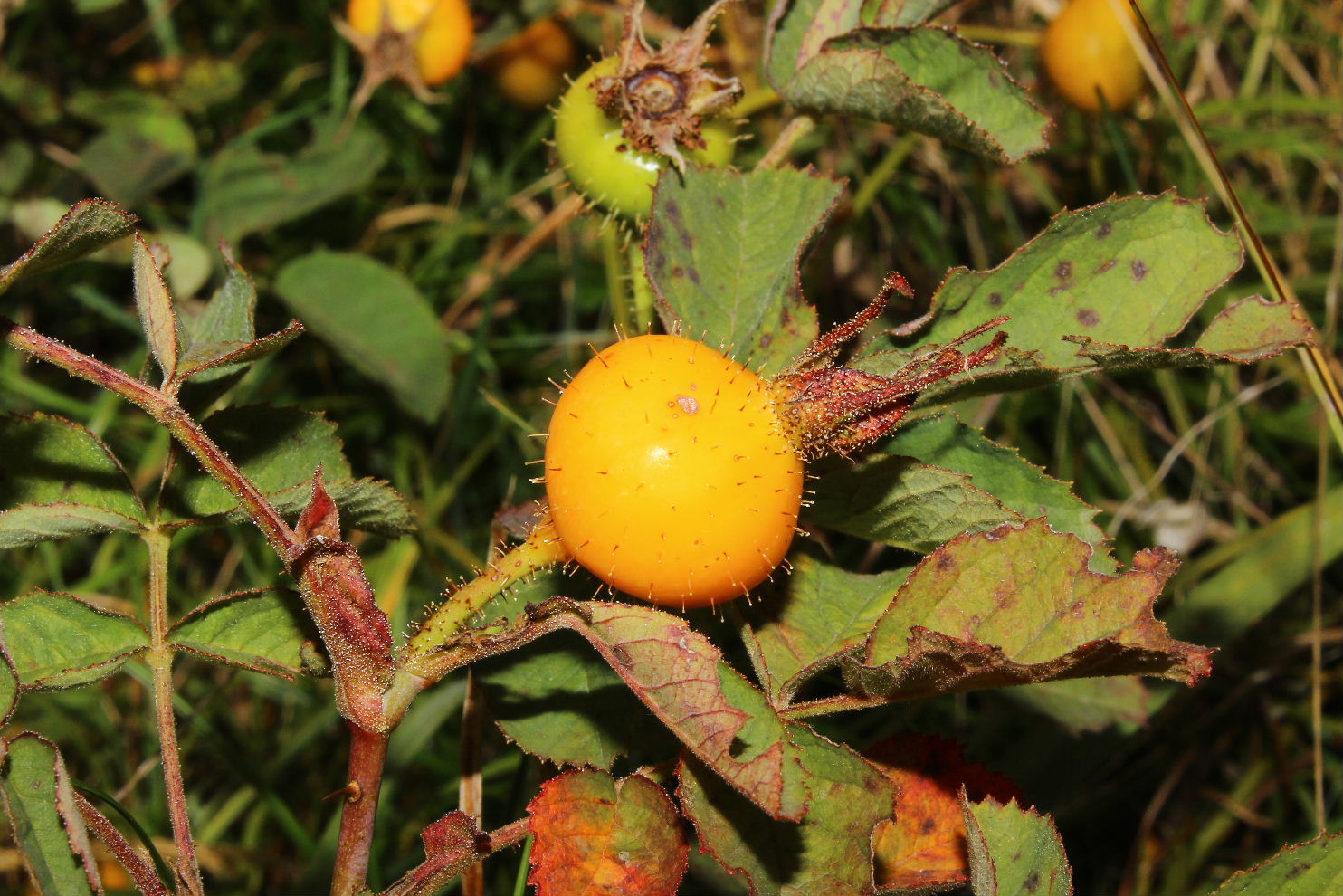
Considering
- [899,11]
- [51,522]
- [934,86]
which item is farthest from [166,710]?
[899,11]

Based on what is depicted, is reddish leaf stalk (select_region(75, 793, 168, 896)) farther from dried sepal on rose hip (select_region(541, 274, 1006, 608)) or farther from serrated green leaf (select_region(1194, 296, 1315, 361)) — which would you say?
serrated green leaf (select_region(1194, 296, 1315, 361))

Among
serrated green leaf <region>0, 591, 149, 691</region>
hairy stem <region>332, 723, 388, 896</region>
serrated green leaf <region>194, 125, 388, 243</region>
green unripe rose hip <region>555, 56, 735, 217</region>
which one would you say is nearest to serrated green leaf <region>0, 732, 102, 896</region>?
serrated green leaf <region>0, 591, 149, 691</region>

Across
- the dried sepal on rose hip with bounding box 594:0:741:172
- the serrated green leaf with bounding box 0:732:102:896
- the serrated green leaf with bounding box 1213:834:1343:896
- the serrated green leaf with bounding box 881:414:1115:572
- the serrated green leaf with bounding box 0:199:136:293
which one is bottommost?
the serrated green leaf with bounding box 1213:834:1343:896

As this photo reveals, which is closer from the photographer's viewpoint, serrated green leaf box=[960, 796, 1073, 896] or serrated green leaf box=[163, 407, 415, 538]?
serrated green leaf box=[960, 796, 1073, 896]

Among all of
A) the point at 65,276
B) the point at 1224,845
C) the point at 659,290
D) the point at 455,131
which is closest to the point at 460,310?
the point at 455,131

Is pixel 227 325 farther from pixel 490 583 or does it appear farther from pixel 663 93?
pixel 663 93

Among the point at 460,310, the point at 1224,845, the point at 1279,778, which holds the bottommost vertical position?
the point at 1224,845

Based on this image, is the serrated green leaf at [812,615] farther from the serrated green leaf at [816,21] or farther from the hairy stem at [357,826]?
the serrated green leaf at [816,21]

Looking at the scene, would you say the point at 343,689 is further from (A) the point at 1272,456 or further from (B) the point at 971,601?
(A) the point at 1272,456
